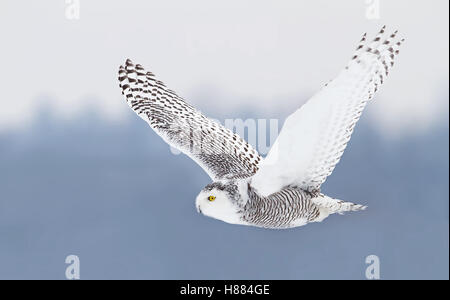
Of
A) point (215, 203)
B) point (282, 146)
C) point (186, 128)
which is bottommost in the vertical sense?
point (215, 203)

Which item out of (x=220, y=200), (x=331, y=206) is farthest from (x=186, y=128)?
(x=331, y=206)

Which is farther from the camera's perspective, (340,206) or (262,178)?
(340,206)

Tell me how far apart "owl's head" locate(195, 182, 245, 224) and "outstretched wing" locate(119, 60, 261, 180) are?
0.25 meters

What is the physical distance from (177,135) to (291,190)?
22.3 inches

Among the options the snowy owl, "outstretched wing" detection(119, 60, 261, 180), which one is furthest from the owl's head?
"outstretched wing" detection(119, 60, 261, 180)

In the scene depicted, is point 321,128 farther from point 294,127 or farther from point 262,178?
point 262,178

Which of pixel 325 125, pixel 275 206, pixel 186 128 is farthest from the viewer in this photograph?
pixel 186 128

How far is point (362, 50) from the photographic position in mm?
1768

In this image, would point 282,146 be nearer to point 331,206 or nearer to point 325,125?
point 325,125

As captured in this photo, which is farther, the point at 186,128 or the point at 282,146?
the point at 186,128

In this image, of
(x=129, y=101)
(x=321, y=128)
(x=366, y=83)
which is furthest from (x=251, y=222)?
(x=129, y=101)

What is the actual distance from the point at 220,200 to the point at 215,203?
0.02m

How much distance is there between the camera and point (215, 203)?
1.94 m

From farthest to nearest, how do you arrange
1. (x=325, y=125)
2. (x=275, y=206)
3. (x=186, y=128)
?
(x=186, y=128)
(x=275, y=206)
(x=325, y=125)
